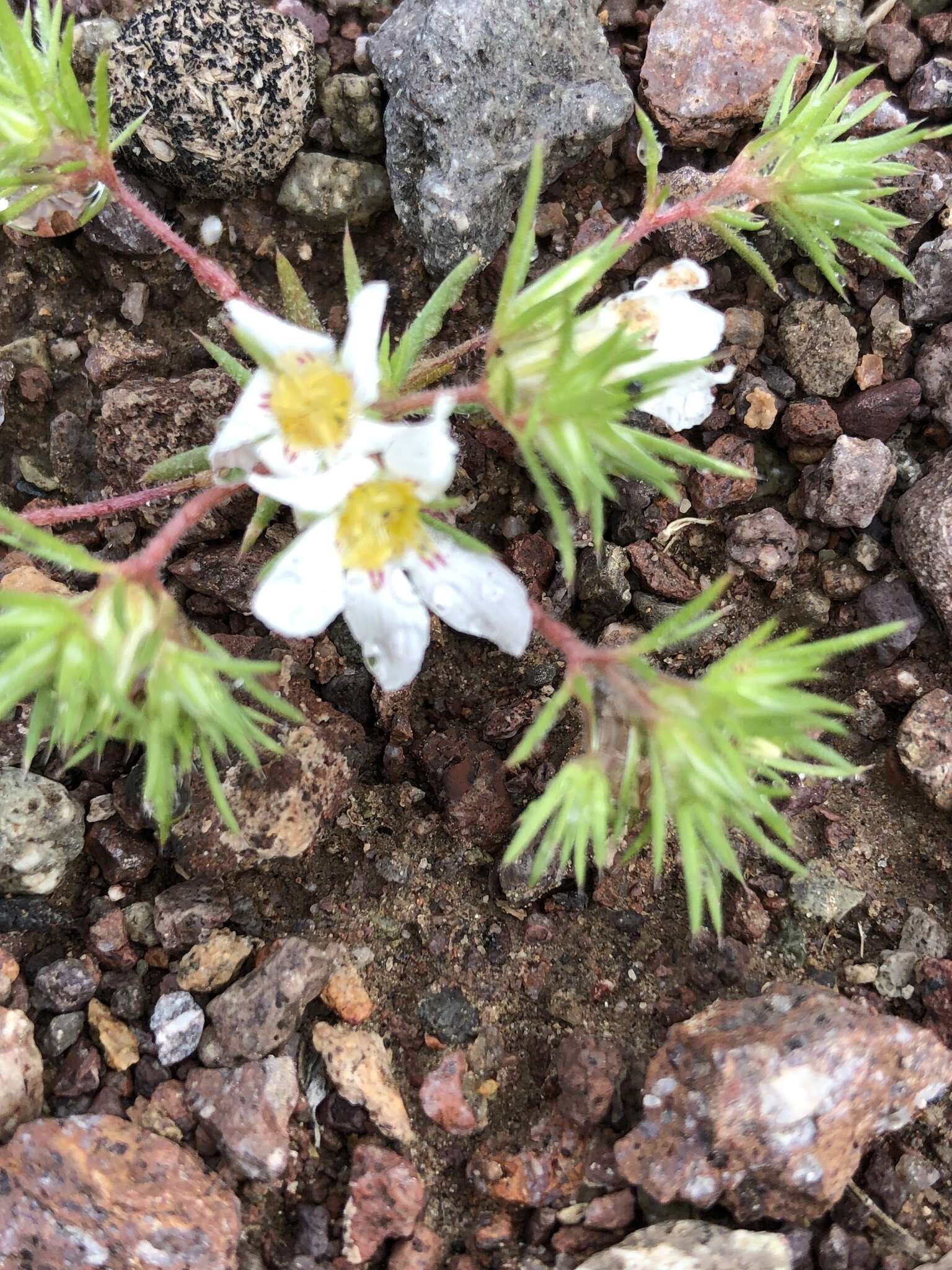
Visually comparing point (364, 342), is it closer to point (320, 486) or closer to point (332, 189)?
point (320, 486)

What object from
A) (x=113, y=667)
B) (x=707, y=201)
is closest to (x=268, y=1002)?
(x=113, y=667)

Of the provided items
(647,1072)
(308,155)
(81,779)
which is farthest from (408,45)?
(647,1072)

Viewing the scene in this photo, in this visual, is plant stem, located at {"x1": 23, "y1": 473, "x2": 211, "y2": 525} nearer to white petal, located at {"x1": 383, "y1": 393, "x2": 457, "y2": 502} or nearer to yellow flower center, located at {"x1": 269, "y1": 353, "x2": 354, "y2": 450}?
yellow flower center, located at {"x1": 269, "y1": 353, "x2": 354, "y2": 450}

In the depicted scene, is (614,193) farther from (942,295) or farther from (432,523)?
(432,523)

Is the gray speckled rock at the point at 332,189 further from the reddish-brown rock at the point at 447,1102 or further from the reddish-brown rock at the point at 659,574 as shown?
the reddish-brown rock at the point at 447,1102

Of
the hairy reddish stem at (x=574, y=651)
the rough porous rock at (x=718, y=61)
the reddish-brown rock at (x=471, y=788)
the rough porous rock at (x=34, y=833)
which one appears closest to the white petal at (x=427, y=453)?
the hairy reddish stem at (x=574, y=651)
